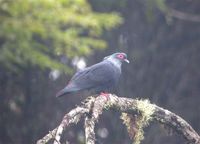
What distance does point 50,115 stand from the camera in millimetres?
A: 9781

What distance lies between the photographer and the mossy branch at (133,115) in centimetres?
331

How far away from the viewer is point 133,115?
4035 mm

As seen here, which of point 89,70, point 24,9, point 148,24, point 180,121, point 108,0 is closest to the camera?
point 180,121

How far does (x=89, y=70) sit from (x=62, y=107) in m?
4.45

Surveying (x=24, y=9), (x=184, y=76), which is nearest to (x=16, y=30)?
(x=24, y=9)

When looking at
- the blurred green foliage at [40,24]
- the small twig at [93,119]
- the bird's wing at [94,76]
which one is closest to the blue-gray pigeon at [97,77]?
the bird's wing at [94,76]

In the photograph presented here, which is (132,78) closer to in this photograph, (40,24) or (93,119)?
(40,24)

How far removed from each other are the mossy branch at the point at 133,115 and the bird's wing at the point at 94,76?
1.07m

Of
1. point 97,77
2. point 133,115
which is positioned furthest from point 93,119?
point 97,77

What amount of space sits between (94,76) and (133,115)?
1.29 m

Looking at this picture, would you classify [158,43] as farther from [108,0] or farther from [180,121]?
[180,121]

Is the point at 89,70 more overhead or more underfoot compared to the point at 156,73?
more underfoot

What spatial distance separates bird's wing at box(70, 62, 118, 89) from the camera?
512cm

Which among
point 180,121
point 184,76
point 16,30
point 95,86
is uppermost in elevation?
point 184,76
